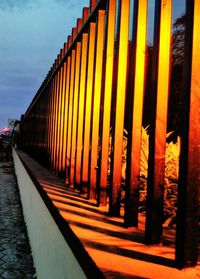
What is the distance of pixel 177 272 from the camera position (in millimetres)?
1513

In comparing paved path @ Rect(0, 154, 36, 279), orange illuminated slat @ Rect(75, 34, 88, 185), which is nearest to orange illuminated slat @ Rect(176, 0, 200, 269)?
orange illuminated slat @ Rect(75, 34, 88, 185)

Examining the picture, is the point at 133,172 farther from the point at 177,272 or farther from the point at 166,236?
the point at 177,272

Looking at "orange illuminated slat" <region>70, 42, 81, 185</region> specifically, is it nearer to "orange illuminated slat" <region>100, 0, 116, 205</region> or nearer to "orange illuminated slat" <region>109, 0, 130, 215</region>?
"orange illuminated slat" <region>100, 0, 116, 205</region>

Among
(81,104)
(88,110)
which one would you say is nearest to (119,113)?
(88,110)

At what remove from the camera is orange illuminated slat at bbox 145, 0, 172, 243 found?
71.8 inches

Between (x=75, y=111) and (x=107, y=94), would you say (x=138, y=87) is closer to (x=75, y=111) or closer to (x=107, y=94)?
(x=107, y=94)

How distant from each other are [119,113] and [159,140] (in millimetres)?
703

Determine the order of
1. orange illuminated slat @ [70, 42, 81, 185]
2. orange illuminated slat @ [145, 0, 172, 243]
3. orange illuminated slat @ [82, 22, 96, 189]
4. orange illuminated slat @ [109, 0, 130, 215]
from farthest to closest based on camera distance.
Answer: orange illuminated slat @ [70, 42, 81, 185] < orange illuminated slat @ [82, 22, 96, 189] < orange illuminated slat @ [109, 0, 130, 215] < orange illuminated slat @ [145, 0, 172, 243]

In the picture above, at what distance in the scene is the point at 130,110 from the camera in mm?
2229

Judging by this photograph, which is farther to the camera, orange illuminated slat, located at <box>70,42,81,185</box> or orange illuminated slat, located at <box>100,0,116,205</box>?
orange illuminated slat, located at <box>70,42,81,185</box>

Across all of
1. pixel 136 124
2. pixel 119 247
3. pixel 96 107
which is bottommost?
pixel 119 247

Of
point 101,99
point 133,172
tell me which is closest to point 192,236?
point 133,172

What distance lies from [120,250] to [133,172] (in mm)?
485

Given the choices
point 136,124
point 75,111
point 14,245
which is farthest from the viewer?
point 14,245
